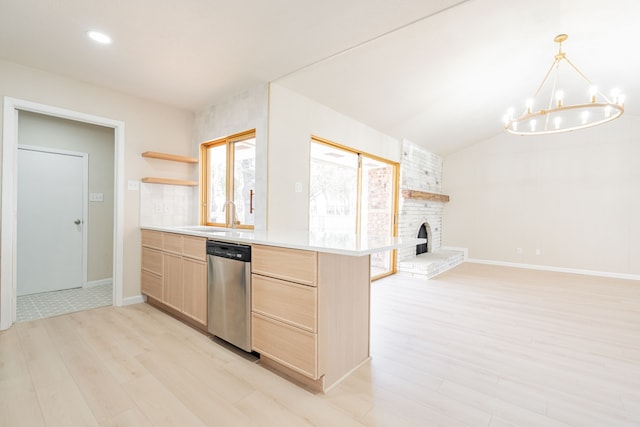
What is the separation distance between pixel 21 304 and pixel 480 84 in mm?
6178

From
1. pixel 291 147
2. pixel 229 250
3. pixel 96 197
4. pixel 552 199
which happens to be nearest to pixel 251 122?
pixel 291 147

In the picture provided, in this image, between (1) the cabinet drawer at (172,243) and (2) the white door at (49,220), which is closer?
(1) the cabinet drawer at (172,243)

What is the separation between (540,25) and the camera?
2875 millimetres

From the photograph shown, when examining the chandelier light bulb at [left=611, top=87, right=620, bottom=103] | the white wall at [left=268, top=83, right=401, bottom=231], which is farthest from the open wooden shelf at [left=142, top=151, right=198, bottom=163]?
the chandelier light bulb at [left=611, top=87, right=620, bottom=103]

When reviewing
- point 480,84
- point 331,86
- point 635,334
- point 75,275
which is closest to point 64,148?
point 75,275

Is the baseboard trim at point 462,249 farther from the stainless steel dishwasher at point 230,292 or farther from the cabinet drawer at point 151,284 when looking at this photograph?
the cabinet drawer at point 151,284

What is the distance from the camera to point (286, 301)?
1766 mm

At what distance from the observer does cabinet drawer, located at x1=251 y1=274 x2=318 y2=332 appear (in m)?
1.64

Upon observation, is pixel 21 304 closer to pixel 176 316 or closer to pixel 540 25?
pixel 176 316

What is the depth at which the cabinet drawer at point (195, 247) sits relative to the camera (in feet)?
7.91

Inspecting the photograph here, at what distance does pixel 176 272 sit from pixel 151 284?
650 mm

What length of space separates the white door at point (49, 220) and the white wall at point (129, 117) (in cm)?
122

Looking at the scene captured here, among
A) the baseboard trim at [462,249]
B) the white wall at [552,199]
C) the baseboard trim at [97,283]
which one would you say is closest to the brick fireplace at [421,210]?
the baseboard trim at [462,249]

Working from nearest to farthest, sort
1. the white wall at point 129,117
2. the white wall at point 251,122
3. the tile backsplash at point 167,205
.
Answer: the white wall at point 129,117 < the white wall at point 251,122 < the tile backsplash at point 167,205
